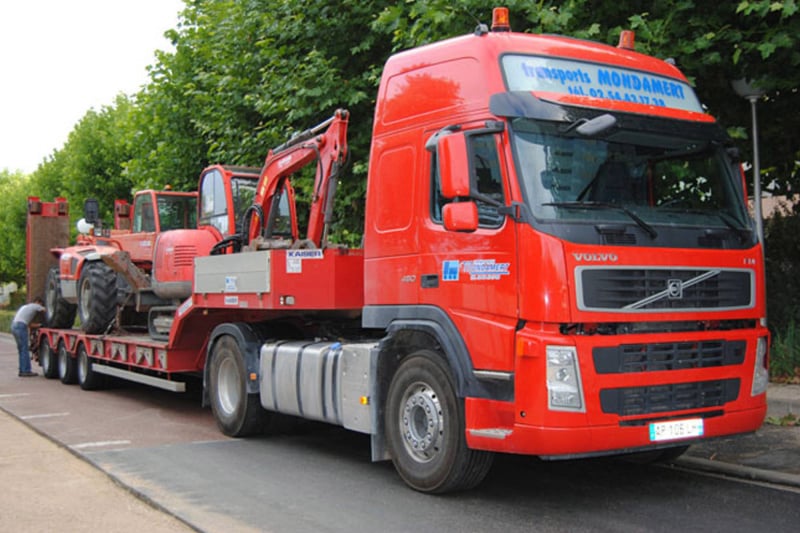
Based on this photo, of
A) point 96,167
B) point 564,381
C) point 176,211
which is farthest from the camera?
point 96,167

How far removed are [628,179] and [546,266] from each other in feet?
3.70

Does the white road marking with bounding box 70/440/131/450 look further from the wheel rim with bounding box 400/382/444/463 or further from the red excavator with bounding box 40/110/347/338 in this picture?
the wheel rim with bounding box 400/382/444/463

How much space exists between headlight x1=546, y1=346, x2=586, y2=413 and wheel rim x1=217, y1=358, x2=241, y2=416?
4825 millimetres

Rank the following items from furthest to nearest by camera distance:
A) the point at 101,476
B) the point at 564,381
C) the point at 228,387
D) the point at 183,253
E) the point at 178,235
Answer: the point at 178,235
the point at 183,253
the point at 228,387
the point at 101,476
the point at 564,381

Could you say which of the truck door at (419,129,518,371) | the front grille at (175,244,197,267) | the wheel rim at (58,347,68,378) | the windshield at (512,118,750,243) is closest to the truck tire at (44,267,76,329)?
the wheel rim at (58,347,68,378)

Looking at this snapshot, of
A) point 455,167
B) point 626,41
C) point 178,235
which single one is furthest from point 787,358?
point 178,235

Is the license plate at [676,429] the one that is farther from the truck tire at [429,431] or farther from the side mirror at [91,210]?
the side mirror at [91,210]

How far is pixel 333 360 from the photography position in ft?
27.5

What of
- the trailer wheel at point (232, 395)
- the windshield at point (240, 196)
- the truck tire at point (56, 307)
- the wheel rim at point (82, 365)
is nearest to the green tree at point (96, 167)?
the truck tire at point (56, 307)

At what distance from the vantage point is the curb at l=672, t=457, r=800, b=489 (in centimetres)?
716

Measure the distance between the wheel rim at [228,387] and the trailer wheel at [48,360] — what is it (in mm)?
7964

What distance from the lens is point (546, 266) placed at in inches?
240

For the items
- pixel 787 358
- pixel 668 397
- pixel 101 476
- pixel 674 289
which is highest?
pixel 674 289

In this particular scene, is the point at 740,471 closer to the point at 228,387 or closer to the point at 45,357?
the point at 228,387
